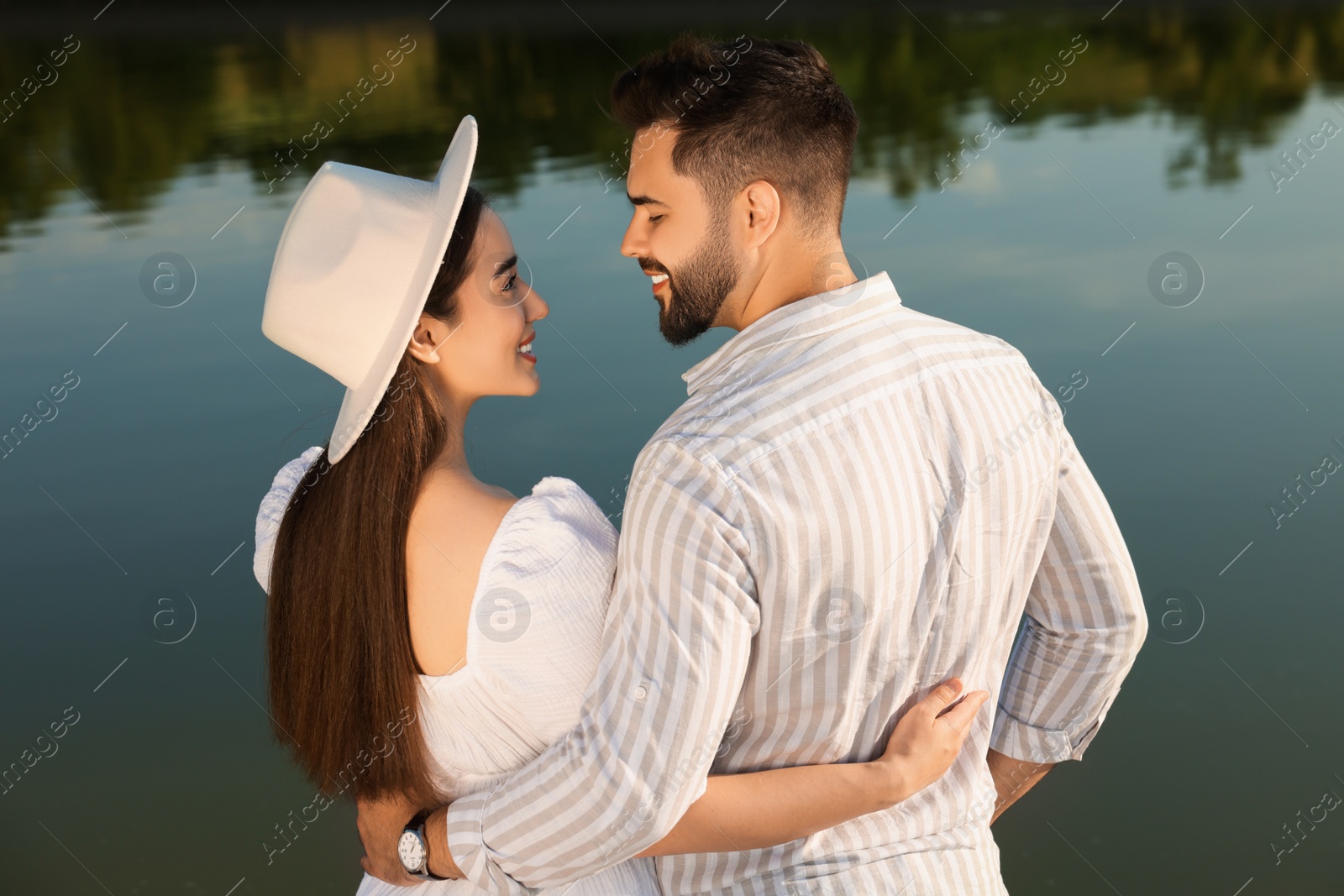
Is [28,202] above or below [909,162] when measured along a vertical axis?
above

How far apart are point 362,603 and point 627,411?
3.20m

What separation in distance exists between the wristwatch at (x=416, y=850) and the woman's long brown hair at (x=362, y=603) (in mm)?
61

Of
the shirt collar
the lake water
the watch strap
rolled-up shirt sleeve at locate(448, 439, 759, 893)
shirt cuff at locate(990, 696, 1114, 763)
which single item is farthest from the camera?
the lake water

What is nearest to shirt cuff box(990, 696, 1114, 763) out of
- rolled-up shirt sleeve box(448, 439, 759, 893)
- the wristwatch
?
rolled-up shirt sleeve box(448, 439, 759, 893)

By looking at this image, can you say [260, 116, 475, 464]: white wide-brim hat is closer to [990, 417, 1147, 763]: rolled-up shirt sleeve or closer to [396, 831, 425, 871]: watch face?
[396, 831, 425, 871]: watch face

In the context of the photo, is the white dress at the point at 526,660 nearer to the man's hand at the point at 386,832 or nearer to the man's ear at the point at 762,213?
the man's hand at the point at 386,832

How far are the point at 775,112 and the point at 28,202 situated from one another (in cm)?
906

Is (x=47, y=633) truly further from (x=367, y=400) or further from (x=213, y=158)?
(x=213, y=158)

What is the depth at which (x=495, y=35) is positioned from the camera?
695 inches

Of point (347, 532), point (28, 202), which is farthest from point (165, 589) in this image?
point (28, 202)

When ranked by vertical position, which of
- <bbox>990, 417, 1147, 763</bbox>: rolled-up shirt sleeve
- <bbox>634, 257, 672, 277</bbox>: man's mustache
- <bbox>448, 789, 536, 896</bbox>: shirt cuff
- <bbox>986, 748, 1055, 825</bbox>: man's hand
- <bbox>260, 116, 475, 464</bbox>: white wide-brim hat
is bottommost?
<bbox>986, 748, 1055, 825</bbox>: man's hand

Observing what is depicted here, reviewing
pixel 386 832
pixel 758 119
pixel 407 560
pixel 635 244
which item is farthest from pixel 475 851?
pixel 758 119

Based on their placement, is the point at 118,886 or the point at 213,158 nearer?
the point at 118,886

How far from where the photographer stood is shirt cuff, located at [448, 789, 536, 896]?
1.24 m
